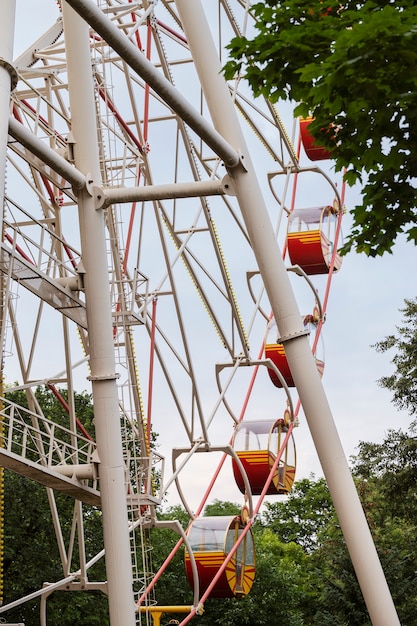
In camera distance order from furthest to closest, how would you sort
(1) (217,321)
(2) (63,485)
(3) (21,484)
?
1. (3) (21,484)
2. (1) (217,321)
3. (2) (63,485)

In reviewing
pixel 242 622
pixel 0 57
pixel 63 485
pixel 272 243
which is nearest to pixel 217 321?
pixel 63 485

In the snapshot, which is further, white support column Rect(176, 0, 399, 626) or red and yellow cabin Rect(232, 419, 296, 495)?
red and yellow cabin Rect(232, 419, 296, 495)

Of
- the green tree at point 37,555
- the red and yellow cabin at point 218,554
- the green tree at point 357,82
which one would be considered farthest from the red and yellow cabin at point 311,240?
the green tree at point 357,82

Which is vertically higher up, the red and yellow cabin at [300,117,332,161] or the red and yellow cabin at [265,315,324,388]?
the red and yellow cabin at [300,117,332,161]

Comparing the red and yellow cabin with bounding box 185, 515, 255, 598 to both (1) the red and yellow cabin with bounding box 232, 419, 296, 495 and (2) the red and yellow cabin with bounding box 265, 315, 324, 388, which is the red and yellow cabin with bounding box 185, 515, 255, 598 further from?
(2) the red and yellow cabin with bounding box 265, 315, 324, 388

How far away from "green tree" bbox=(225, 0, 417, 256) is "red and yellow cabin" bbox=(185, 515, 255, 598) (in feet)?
45.9

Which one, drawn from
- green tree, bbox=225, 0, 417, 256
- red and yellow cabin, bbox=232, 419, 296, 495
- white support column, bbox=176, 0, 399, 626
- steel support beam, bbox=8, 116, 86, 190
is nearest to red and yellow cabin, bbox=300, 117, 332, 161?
red and yellow cabin, bbox=232, 419, 296, 495

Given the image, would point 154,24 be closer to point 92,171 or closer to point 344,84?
point 92,171

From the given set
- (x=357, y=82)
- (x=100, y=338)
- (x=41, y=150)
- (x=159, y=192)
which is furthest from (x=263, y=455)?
(x=357, y=82)

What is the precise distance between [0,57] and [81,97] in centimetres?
432

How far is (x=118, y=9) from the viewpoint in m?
19.1

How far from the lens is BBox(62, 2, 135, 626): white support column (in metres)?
12.5

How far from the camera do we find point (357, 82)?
719 centimetres

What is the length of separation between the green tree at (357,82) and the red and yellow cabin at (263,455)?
14.7 meters
